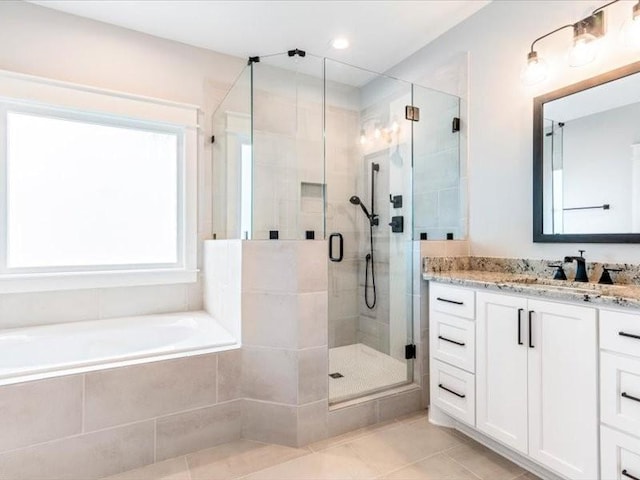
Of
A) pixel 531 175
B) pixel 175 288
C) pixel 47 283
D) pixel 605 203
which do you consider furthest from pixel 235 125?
pixel 605 203

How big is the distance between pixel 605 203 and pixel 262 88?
7.21 ft

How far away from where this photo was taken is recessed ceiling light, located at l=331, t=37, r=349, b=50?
2650 millimetres

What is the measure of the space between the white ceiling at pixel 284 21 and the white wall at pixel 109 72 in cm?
9

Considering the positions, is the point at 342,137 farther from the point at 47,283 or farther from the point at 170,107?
the point at 47,283

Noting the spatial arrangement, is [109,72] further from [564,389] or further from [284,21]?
[564,389]

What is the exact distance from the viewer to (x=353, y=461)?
5.66 ft

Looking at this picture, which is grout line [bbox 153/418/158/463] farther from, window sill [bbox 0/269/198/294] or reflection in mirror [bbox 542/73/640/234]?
reflection in mirror [bbox 542/73/640/234]

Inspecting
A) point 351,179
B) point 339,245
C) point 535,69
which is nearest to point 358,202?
point 351,179

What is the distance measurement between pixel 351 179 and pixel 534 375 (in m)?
1.85

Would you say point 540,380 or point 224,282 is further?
point 224,282

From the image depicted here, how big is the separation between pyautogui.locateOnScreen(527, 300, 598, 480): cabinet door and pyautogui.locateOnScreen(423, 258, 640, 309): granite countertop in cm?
5

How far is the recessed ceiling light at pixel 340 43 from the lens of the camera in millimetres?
2650

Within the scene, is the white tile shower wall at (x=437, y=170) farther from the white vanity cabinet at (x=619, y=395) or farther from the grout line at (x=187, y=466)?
the grout line at (x=187, y=466)

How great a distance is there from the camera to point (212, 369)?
6.11ft
